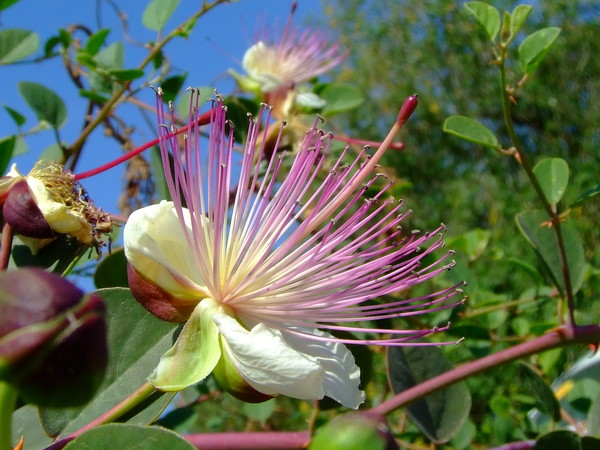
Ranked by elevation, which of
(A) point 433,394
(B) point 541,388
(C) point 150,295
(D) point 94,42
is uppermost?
(D) point 94,42

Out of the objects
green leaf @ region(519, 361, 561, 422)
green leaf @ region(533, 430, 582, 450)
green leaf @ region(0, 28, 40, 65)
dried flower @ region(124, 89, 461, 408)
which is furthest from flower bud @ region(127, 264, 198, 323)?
green leaf @ region(0, 28, 40, 65)

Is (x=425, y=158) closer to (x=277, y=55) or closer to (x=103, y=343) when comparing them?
(x=277, y=55)

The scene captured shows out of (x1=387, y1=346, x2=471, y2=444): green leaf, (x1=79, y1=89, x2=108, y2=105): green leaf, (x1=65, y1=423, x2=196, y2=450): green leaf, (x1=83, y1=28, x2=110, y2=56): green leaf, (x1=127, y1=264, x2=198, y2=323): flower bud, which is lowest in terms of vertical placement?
(x1=387, y1=346, x2=471, y2=444): green leaf

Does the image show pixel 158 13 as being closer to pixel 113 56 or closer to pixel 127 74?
pixel 113 56

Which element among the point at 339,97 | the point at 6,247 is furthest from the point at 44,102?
the point at 6,247

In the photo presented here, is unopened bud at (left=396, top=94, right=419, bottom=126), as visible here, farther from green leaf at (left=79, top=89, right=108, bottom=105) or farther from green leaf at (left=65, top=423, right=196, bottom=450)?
green leaf at (left=79, top=89, right=108, bottom=105)
